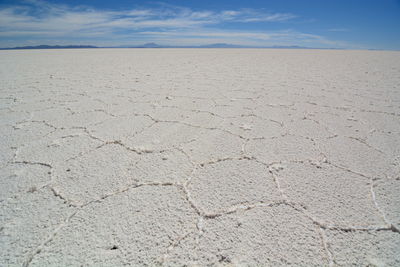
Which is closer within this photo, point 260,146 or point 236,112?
point 260,146

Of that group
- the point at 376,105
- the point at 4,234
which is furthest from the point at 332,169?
the point at 376,105

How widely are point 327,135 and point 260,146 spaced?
486 mm

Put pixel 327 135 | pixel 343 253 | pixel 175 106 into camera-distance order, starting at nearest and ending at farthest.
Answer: pixel 343 253, pixel 327 135, pixel 175 106

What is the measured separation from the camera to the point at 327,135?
3.98 feet

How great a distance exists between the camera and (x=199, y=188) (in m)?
0.76

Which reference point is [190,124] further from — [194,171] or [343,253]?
[343,253]

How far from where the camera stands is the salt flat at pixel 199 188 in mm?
540

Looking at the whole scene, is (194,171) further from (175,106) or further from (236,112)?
(175,106)

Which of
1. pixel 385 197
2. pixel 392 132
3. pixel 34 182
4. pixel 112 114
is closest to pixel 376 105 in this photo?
pixel 392 132

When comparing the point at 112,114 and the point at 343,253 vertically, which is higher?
the point at 112,114

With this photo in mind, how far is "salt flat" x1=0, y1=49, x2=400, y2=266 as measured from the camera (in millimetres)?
540

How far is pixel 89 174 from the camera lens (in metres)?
0.84

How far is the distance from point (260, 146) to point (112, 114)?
1172 millimetres

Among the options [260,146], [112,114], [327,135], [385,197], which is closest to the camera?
[385,197]
